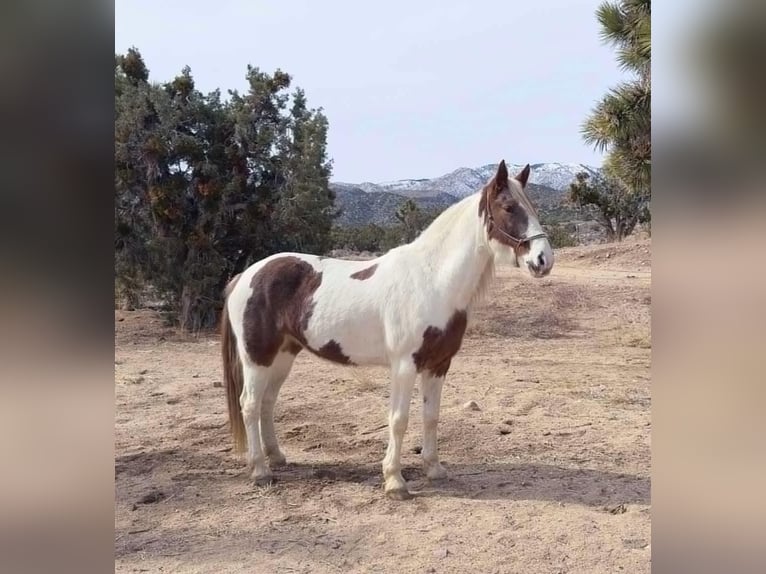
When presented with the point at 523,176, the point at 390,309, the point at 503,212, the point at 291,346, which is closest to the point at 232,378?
the point at 291,346

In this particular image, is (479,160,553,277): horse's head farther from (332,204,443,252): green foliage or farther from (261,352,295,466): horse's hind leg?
(332,204,443,252): green foliage

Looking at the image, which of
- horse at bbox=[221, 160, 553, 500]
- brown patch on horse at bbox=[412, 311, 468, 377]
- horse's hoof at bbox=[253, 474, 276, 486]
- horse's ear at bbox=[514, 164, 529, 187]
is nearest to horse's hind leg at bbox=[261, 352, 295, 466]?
horse at bbox=[221, 160, 553, 500]

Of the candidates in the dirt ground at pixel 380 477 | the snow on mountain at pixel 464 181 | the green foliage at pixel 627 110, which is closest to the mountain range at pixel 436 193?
the snow on mountain at pixel 464 181

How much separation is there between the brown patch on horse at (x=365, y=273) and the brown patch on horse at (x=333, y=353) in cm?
44

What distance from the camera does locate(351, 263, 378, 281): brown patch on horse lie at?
11.9ft

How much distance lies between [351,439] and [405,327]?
1515 millimetres

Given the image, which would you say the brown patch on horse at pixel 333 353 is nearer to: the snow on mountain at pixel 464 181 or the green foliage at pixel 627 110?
the green foliage at pixel 627 110

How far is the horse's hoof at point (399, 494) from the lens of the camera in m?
3.40

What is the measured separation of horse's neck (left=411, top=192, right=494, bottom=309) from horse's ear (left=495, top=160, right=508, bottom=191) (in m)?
0.23

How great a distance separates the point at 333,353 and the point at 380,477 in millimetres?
903

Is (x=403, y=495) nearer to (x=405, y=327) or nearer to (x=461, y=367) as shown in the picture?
(x=405, y=327)
